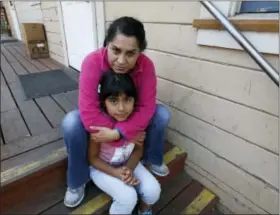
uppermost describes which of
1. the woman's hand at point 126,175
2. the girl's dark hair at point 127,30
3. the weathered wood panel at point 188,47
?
→ the girl's dark hair at point 127,30

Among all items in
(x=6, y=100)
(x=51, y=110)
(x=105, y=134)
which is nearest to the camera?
(x=105, y=134)

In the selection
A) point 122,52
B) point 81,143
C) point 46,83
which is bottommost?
point 46,83

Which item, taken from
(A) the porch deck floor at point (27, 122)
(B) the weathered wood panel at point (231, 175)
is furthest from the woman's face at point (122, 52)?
(B) the weathered wood panel at point (231, 175)

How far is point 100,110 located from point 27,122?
29.1 inches

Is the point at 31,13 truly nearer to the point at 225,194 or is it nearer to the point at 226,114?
the point at 226,114

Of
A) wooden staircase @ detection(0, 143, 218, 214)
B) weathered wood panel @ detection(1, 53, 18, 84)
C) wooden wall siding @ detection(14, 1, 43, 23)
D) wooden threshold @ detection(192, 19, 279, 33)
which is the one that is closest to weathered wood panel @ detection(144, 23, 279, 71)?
wooden threshold @ detection(192, 19, 279, 33)

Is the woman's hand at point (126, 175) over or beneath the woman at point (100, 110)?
beneath

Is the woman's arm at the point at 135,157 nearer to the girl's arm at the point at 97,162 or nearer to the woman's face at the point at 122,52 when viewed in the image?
the girl's arm at the point at 97,162

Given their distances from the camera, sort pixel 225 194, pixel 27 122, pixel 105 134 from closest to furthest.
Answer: pixel 105 134, pixel 225 194, pixel 27 122

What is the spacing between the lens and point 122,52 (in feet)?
2.93

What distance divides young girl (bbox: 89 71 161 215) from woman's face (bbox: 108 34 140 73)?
38 mm

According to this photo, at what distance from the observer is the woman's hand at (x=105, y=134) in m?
0.95

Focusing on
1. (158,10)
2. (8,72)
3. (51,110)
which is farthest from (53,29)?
(158,10)

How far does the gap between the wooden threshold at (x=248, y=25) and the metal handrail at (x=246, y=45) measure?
68 millimetres
